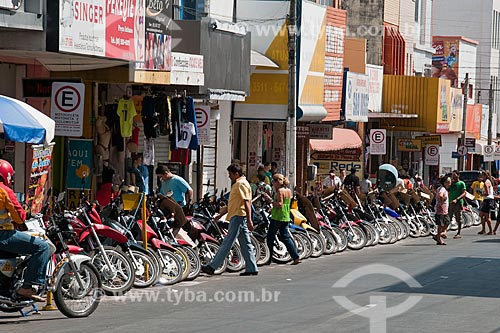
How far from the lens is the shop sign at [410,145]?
54.1 meters

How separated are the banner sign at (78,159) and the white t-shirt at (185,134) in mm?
2648

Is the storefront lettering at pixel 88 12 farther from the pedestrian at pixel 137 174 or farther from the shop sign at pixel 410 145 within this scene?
the shop sign at pixel 410 145

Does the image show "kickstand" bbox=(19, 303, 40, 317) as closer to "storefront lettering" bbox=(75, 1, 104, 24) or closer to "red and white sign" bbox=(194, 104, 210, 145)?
"storefront lettering" bbox=(75, 1, 104, 24)

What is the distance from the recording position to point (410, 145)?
→ 54.2m

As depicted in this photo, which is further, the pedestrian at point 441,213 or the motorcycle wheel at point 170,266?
the pedestrian at point 441,213

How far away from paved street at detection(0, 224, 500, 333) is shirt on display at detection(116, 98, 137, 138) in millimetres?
4720

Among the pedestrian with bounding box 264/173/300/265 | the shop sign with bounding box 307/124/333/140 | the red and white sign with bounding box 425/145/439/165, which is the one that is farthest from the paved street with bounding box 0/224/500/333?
the red and white sign with bounding box 425/145/439/165

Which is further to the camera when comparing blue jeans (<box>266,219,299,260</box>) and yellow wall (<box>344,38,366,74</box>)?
yellow wall (<box>344,38,366,74</box>)

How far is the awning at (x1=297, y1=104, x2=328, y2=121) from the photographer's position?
3487cm

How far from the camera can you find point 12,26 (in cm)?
1788

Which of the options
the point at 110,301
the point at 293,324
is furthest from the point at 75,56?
the point at 293,324

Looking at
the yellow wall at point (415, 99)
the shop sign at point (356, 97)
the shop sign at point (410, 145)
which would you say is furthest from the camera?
the shop sign at point (410, 145)

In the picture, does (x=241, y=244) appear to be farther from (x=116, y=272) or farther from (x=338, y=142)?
(x=338, y=142)

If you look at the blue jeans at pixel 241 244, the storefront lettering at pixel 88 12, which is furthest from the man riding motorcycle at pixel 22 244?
the storefront lettering at pixel 88 12
